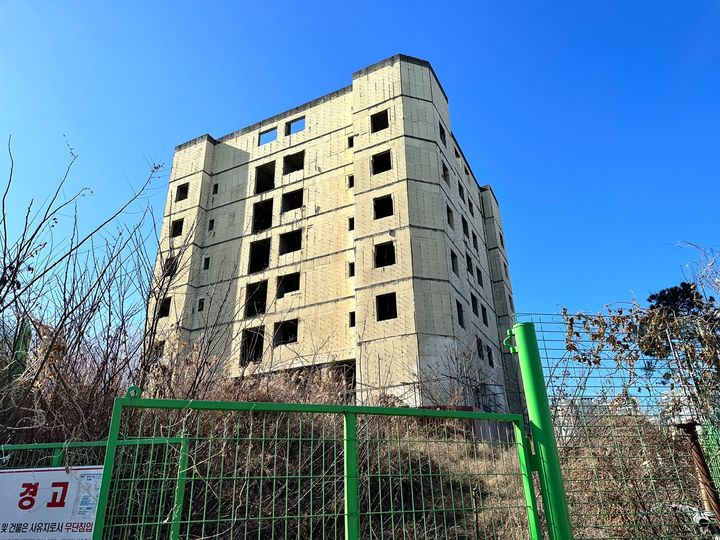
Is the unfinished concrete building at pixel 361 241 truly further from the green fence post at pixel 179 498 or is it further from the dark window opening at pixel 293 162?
the green fence post at pixel 179 498

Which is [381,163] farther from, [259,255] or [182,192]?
[182,192]

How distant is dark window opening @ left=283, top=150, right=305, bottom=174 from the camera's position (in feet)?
88.5

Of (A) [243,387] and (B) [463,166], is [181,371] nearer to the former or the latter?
(A) [243,387]

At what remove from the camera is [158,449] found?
4.08 metres

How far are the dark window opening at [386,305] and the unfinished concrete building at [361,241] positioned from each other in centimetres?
6

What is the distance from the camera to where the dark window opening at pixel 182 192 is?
2840 centimetres

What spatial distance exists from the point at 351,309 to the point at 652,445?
57.4 feet

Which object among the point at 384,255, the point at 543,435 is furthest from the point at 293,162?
the point at 543,435

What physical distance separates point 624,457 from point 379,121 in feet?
73.6

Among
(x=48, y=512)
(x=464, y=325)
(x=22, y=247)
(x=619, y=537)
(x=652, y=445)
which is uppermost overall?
(x=464, y=325)

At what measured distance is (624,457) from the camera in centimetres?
416

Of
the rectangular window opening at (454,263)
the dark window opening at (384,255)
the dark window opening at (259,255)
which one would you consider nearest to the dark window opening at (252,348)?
the dark window opening at (259,255)

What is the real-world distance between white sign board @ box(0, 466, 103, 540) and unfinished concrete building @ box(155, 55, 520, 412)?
48.5 ft

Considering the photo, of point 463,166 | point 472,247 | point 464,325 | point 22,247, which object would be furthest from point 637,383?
point 463,166
